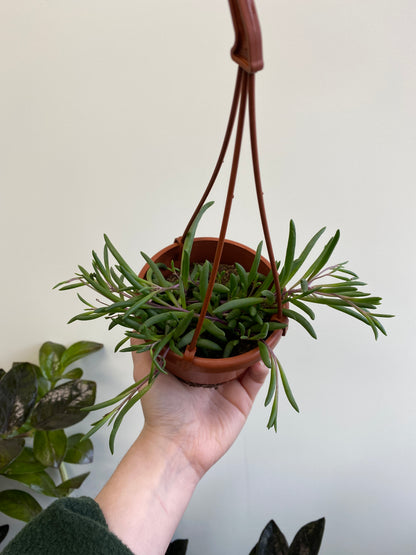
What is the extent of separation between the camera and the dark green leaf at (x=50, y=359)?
93 cm

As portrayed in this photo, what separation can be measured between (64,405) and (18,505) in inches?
10.3

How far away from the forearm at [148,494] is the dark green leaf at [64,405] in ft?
0.66

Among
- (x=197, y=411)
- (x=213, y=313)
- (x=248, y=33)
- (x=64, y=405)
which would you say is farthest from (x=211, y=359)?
(x=64, y=405)

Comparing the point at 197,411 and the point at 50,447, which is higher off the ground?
the point at 197,411

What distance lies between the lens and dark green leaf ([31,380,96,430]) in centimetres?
81

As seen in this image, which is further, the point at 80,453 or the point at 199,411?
the point at 80,453

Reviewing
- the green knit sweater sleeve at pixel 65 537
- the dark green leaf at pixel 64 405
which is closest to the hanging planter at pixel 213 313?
the green knit sweater sleeve at pixel 65 537

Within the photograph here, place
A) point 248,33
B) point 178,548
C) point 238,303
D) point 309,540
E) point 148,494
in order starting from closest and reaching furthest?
point 248,33
point 238,303
point 148,494
point 309,540
point 178,548

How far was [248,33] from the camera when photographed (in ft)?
0.93

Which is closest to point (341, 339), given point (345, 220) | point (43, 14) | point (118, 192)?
point (345, 220)

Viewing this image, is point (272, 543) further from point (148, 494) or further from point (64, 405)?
point (64, 405)

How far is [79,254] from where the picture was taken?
0.94 m

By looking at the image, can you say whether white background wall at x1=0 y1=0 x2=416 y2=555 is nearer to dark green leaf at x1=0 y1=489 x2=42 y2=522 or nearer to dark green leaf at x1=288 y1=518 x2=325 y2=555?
dark green leaf at x1=288 y1=518 x2=325 y2=555

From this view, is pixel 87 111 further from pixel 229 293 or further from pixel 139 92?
pixel 229 293
